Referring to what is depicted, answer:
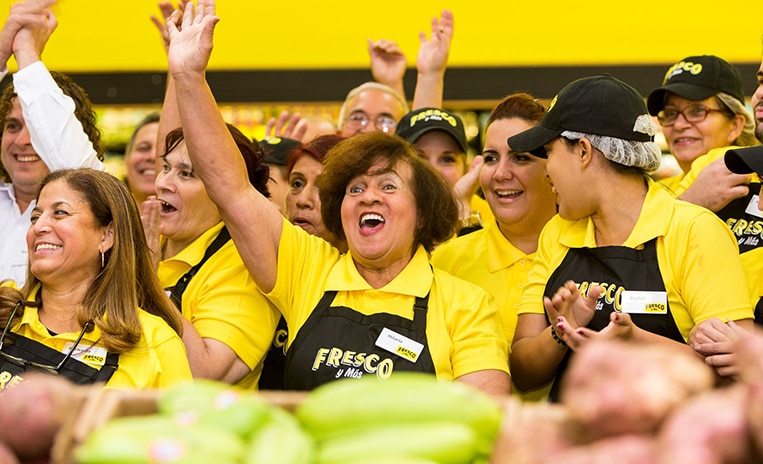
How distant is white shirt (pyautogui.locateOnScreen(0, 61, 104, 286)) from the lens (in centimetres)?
357

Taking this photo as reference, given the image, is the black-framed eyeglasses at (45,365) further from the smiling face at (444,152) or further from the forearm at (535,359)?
the smiling face at (444,152)

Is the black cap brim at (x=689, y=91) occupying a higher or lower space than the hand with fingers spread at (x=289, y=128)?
higher

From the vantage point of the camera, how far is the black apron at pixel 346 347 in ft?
8.90

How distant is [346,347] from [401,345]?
0.16m

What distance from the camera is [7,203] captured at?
12.6 feet

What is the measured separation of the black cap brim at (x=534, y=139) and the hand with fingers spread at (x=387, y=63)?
225 cm

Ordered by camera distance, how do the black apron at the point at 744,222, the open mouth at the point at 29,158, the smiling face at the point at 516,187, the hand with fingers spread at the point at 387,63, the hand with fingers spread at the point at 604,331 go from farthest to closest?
the hand with fingers spread at the point at 387,63, the open mouth at the point at 29,158, the smiling face at the point at 516,187, the black apron at the point at 744,222, the hand with fingers spread at the point at 604,331

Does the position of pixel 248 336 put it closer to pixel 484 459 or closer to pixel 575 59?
pixel 484 459

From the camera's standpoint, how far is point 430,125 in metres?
4.05

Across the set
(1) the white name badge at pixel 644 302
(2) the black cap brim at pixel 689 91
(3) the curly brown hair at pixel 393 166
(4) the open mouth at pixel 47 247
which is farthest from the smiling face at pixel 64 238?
(2) the black cap brim at pixel 689 91

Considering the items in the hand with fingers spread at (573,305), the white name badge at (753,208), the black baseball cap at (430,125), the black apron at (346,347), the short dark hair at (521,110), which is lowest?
the black apron at (346,347)

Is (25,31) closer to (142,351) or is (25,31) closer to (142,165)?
(142,165)

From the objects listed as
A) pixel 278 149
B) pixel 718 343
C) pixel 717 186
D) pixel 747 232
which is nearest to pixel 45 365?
pixel 718 343

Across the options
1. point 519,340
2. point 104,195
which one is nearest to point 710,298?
point 519,340
